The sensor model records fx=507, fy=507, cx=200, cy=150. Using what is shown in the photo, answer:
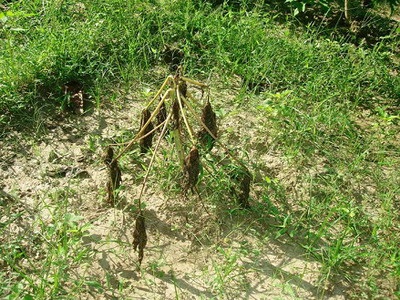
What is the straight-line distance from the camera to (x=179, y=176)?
2.88 metres

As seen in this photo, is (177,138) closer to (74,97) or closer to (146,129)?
(146,129)

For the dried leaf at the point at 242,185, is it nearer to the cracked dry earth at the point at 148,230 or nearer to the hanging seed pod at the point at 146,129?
the cracked dry earth at the point at 148,230

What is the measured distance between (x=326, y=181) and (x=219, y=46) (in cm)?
139

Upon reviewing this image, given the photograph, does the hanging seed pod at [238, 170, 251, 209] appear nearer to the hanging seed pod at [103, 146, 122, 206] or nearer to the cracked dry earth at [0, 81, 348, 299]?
the cracked dry earth at [0, 81, 348, 299]

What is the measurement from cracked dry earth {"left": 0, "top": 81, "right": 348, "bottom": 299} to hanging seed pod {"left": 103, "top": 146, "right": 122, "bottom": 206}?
0.47 feet

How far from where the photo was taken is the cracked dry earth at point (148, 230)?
243 centimetres

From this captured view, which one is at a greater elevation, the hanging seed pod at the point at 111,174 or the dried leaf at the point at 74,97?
the hanging seed pod at the point at 111,174

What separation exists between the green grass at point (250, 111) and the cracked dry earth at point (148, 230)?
22mm

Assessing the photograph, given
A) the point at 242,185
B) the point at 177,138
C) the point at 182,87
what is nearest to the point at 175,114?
the point at 182,87

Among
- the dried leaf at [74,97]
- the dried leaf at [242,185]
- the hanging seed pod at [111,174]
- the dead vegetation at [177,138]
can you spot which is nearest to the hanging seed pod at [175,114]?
the dead vegetation at [177,138]

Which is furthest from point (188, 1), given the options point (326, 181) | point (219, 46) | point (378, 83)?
point (326, 181)

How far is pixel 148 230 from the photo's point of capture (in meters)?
2.66

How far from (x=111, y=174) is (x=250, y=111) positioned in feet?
4.56

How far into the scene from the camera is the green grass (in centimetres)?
252
